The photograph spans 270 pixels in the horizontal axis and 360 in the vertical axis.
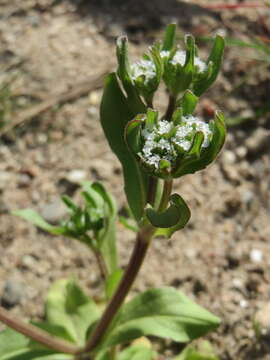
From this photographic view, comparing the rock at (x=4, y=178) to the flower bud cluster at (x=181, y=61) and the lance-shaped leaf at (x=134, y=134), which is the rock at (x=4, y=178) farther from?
the lance-shaped leaf at (x=134, y=134)

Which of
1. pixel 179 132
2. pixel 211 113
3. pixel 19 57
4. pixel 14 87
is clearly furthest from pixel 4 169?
pixel 179 132

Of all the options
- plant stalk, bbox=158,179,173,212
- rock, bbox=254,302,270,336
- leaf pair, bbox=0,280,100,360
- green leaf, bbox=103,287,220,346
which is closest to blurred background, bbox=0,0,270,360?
rock, bbox=254,302,270,336

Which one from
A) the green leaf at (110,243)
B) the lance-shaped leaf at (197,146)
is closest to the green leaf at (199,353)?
the green leaf at (110,243)

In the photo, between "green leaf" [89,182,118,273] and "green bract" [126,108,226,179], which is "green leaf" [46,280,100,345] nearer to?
"green leaf" [89,182,118,273]

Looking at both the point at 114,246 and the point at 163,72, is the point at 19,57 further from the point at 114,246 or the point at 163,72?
the point at 163,72

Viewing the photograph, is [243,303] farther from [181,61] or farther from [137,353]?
[181,61]
